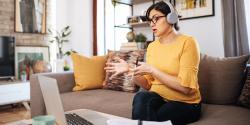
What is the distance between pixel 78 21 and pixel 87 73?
237 cm

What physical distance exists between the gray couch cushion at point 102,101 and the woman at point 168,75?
0.27m

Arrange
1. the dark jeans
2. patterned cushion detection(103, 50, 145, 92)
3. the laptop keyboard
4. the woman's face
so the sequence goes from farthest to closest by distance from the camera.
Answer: patterned cushion detection(103, 50, 145, 92)
the woman's face
the dark jeans
the laptop keyboard

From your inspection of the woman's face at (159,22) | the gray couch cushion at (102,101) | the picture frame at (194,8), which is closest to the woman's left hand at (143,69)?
the woman's face at (159,22)

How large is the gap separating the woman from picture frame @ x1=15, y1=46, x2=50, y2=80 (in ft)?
9.82

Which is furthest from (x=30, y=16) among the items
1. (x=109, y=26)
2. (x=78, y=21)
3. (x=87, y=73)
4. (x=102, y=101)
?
(x=102, y=101)

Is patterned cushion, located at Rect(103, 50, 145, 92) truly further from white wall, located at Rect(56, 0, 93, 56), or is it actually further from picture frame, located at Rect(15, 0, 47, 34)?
picture frame, located at Rect(15, 0, 47, 34)

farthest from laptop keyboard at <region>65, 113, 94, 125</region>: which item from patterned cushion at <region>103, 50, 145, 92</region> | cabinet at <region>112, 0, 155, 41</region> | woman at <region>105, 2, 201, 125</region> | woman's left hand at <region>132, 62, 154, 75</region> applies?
cabinet at <region>112, 0, 155, 41</region>

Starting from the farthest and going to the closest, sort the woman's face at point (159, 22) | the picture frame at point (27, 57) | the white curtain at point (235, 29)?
the picture frame at point (27, 57) < the white curtain at point (235, 29) < the woman's face at point (159, 22)

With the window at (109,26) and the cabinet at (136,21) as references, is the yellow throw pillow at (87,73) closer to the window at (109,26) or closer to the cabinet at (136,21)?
the cabinet at (136,21)

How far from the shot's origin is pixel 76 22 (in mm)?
4688

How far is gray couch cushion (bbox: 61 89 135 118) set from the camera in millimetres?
1799

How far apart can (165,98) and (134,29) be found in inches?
94.1

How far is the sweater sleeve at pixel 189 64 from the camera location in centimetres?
140

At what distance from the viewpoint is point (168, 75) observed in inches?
56.7
